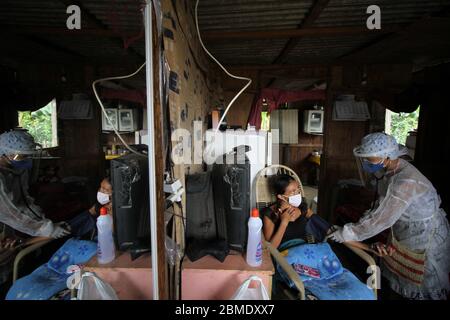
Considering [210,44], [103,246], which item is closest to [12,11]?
[103,246]

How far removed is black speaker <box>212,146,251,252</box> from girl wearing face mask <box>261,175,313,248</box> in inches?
18.2

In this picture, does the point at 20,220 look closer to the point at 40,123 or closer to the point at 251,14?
the point at 40,123

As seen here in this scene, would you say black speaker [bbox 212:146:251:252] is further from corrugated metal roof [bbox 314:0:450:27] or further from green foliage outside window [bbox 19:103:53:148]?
corrugated metal roof [bbox 314:0:450:27]

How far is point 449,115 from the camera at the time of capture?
106 inches

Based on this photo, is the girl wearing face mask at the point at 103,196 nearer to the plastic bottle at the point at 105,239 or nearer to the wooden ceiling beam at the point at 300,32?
the plastic bottle at the point at 105,239

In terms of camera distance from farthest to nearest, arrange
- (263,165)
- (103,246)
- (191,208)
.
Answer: (263,165)
(191,208)
(103,246)

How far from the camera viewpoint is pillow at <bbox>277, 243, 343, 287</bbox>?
59.6 inches

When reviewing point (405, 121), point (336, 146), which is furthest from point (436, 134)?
point (336, 146)

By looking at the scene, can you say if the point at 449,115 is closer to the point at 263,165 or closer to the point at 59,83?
the point at 263,165

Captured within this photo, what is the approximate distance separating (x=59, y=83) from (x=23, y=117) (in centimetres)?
18

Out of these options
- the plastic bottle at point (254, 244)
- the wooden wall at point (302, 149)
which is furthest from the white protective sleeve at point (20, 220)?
the wooden wall at point (302, 149)

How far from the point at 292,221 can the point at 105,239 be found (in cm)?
129

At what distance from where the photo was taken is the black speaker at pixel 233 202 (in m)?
1.29

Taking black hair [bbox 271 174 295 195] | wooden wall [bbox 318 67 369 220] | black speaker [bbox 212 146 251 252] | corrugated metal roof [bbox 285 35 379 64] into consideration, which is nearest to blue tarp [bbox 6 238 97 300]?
black speaker [bbox 212 146 251 252]
